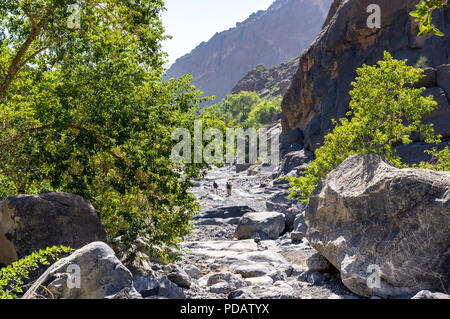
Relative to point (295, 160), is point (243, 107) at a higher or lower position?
higher

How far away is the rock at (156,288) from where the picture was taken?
8008 mm

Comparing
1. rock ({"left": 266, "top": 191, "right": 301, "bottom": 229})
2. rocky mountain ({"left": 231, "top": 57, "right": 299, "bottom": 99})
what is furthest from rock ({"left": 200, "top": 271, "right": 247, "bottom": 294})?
rocky mountain ({"left": 231, "top": 57, "right": 299, "bottom": 99})

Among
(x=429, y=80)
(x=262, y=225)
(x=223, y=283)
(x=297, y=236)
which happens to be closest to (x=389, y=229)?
(x=223, y=283)

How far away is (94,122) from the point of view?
351 inches

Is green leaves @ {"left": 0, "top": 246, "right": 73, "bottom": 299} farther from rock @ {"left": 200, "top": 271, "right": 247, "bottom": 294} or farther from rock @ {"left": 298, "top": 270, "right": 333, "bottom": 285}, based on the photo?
rock @ {"left": 298, "top": 270, "right": 333, "bottom": 285}

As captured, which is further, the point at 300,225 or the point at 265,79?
the point at 265,79

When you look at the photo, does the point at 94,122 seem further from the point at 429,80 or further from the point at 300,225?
the point at 429,80

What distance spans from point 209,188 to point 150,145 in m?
33.2

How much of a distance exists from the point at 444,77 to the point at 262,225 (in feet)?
57.2

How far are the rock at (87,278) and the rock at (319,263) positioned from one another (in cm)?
681

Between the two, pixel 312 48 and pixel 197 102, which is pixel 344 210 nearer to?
pixel 197 102

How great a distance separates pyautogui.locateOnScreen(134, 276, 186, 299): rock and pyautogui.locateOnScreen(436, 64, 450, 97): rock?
24.8 m
